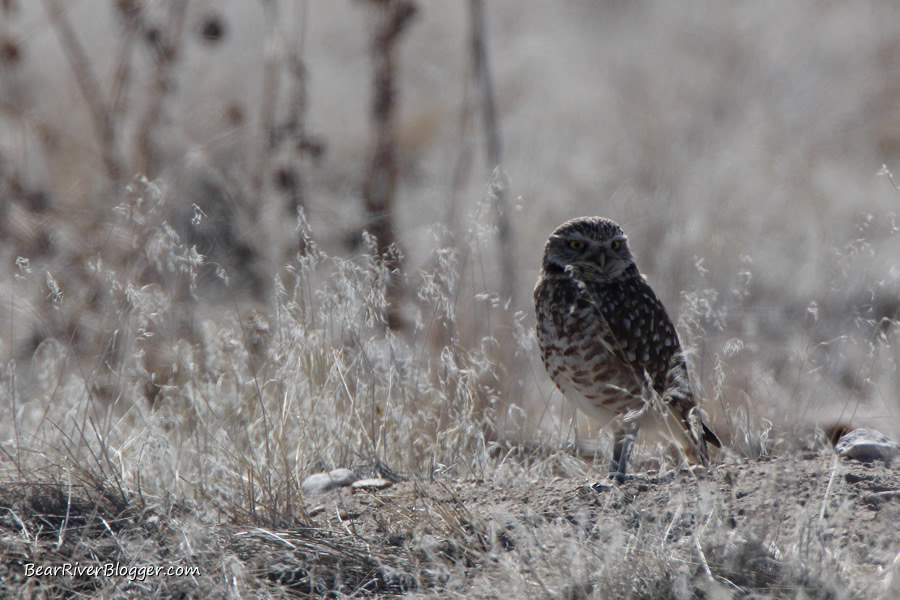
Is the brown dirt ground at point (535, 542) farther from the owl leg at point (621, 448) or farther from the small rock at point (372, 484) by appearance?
the owl leg at point (621, 448)

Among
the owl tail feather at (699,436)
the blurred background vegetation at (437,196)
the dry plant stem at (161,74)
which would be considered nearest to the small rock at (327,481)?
the blurred background vegetation at (437,196)

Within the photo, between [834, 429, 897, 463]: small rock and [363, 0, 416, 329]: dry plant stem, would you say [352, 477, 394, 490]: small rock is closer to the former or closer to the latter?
[834, 429, 897, 463]: small rock

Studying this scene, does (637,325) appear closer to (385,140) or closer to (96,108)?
(385,140)

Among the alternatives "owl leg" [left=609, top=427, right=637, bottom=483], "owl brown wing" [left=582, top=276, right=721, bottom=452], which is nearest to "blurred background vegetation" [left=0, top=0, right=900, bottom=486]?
"owl brown wing" [left=582, top=276, right=721, bottom=452]

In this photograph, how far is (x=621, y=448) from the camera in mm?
4051

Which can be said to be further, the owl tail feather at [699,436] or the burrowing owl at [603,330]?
the burrowing owl at [603,330]

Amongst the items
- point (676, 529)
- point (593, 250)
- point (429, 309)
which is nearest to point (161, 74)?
point (429, 309)

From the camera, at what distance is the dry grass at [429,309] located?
2.99 metres

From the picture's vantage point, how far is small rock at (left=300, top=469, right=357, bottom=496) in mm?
3844

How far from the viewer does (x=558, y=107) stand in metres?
12.8

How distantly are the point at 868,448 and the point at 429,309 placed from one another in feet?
11.8

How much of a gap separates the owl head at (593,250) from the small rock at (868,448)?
47.5 inches

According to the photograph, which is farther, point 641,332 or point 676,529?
point 641,332

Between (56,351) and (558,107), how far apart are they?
867cm
